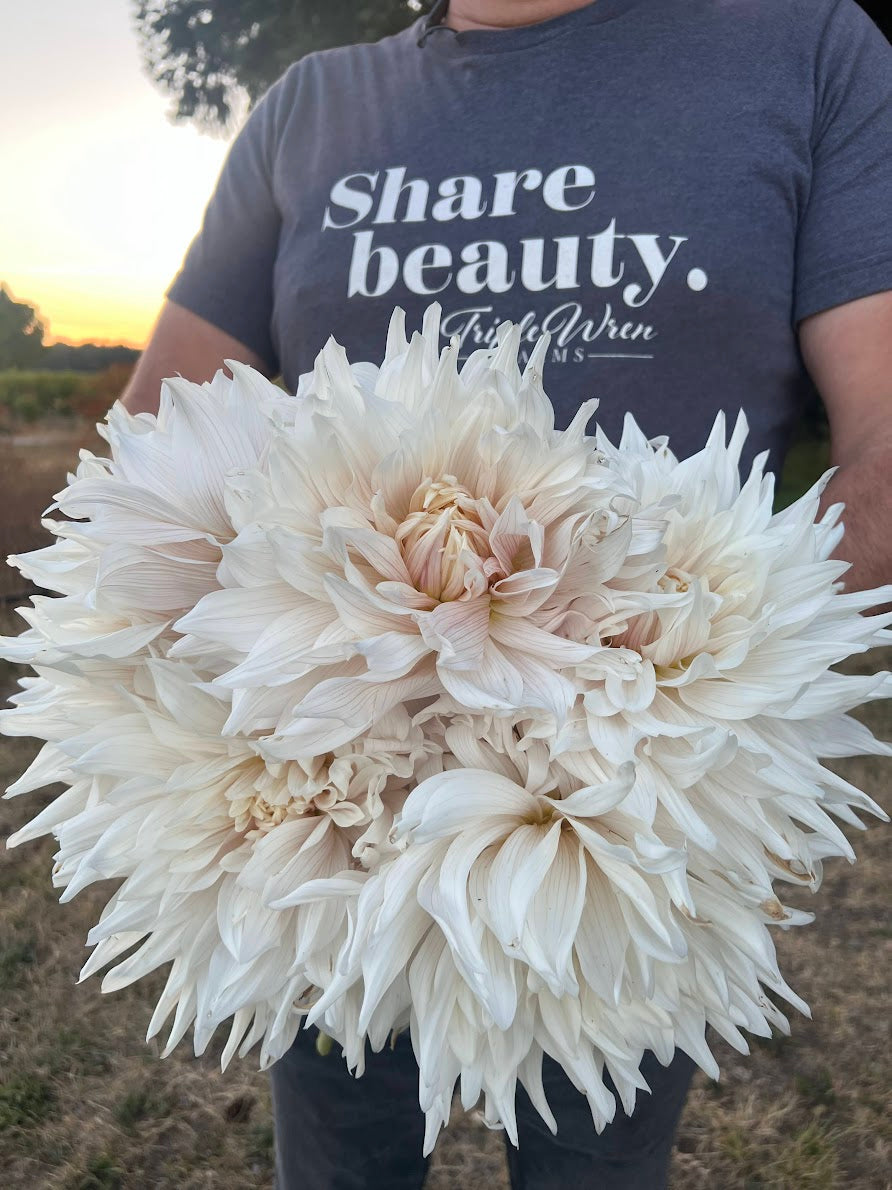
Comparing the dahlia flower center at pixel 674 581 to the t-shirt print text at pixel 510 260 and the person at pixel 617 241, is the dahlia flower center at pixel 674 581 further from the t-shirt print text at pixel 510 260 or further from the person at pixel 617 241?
the t-shirt print text at pixel 510 260

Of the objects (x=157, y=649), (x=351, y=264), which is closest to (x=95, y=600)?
(x=157, y=649)

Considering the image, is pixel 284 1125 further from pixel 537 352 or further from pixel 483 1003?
pixel 537 352

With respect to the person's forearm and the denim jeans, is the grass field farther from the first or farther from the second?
the person's forearm

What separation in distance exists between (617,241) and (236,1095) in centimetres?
205

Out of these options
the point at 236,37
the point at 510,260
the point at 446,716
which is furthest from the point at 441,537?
the point at 236,37

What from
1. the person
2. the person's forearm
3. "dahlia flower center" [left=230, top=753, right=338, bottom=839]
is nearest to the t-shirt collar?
the person

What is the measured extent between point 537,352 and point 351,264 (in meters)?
0.74

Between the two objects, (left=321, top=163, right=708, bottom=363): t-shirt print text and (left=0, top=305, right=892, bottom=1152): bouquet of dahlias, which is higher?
(left=321, top=163, right=708, bottom=363): t-shirt print text

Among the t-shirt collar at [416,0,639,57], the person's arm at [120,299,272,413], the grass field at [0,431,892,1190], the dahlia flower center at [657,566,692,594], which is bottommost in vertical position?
the grass field at [0,431,892,1190]

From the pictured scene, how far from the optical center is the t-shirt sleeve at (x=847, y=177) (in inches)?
43.1

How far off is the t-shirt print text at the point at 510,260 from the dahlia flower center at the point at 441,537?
24.2 inches

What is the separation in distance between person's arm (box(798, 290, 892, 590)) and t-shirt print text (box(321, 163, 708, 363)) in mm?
177

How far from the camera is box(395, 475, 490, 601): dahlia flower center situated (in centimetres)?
57

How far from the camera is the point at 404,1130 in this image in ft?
4.00
